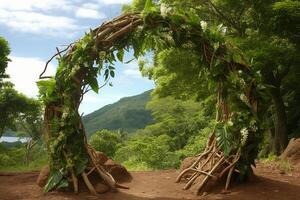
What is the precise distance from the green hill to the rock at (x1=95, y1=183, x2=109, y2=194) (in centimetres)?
7217

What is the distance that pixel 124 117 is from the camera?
90625mm

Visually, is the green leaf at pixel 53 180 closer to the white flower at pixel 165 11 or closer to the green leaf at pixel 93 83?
the green leaf at pixel 93 83

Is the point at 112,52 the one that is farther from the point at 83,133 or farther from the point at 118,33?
the point at 83,133

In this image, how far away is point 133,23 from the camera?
7.44 metres

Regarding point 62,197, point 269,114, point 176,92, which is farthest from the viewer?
point 176,92

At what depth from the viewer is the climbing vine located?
23.0 feet

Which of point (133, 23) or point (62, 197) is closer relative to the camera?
point (62, 197)

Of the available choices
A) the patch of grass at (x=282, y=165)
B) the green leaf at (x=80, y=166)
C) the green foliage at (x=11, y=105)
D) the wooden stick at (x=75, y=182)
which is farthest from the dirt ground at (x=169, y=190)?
the green foliage at (x=11, y=105)

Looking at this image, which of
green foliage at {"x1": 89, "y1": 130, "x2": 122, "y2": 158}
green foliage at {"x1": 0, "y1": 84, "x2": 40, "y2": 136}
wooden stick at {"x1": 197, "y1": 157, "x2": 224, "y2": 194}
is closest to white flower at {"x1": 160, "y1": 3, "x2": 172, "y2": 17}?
wooden stick at {"x1": 197, "y1": 157, "x2": 224, "y2": 194}

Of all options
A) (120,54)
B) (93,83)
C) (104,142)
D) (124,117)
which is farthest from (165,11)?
(124,117)

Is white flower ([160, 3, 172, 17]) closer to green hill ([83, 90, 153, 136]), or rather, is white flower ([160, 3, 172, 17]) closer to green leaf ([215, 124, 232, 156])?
green leaf ([215, 124, 232, 156])

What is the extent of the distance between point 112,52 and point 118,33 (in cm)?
39

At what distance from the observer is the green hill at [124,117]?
8644 centimetres

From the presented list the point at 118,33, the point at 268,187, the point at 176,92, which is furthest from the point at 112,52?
the point at 176,92
